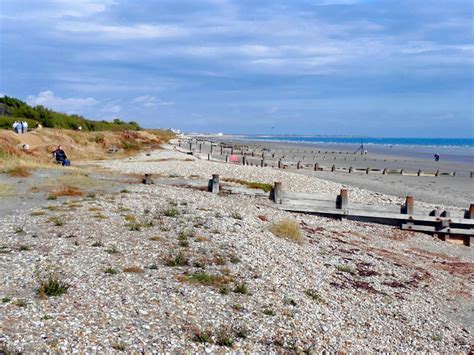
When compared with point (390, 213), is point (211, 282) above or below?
below

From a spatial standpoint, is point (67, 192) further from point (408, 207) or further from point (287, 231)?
point (408, 207)

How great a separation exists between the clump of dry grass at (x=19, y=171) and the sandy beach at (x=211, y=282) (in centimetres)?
469

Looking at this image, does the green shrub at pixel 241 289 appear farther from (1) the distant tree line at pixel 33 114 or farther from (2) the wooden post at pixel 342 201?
(1) the distant tree line at pixel 33 114

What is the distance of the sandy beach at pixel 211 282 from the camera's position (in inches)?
277

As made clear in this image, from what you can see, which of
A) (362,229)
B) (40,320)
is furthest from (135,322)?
(362,229)

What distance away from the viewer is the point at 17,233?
1105 centimetres

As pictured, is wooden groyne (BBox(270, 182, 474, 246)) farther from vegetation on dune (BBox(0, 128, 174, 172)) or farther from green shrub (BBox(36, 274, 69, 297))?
vegetation on dune (BBox(0, 128, 174, 172))

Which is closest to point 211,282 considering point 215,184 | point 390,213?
point 215,184

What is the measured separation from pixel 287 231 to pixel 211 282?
489 centimetres

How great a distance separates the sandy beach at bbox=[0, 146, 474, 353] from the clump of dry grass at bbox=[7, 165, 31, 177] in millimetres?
4692

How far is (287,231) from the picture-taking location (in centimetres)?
1352

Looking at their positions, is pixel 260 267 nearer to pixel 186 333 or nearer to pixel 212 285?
pixel 212 285

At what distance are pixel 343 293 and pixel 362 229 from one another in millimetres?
6894

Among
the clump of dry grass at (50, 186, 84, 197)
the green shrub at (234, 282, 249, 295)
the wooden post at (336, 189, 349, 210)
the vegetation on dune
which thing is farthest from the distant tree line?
the green shrub at (234, 282, 249, 295)
